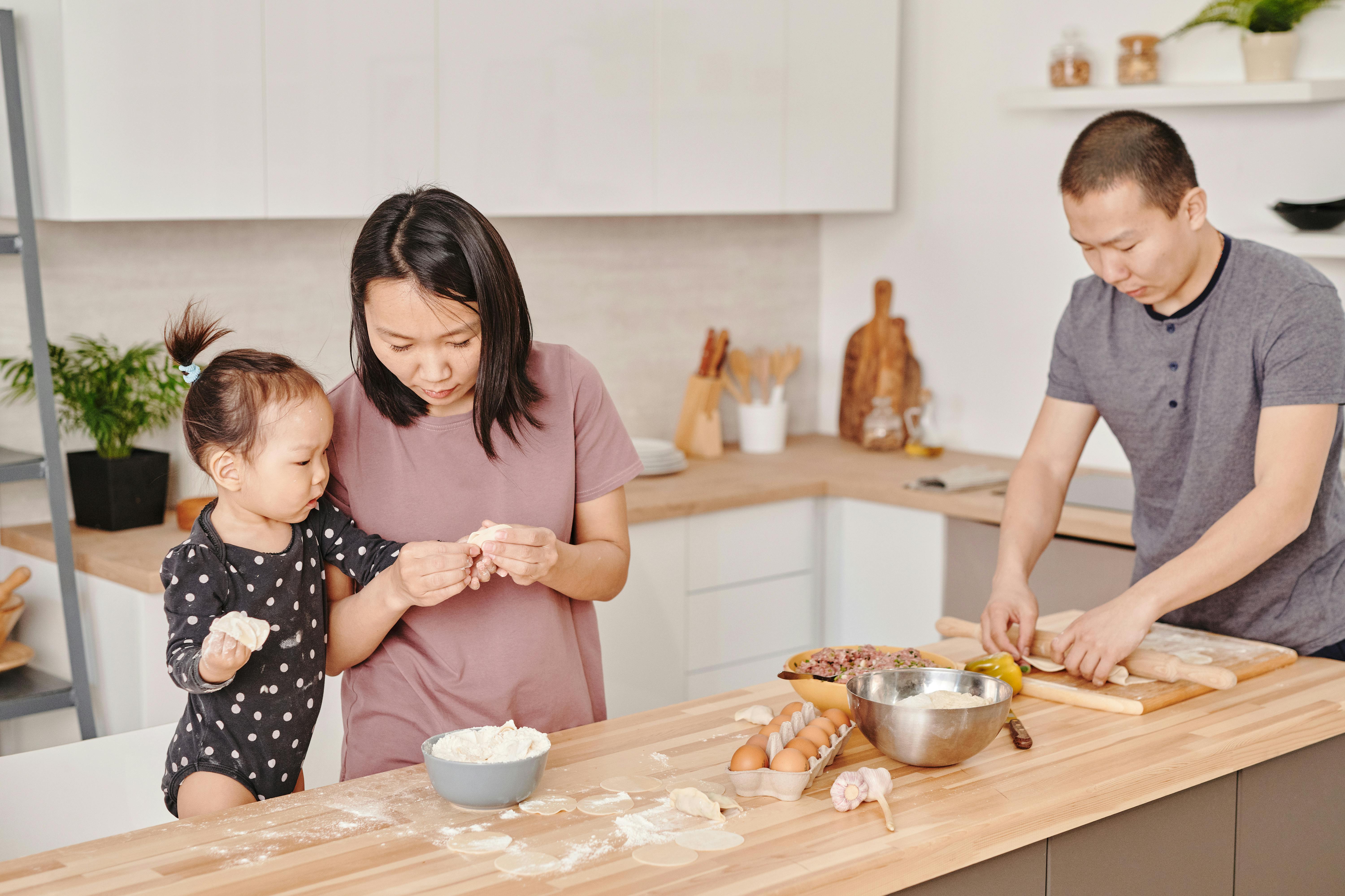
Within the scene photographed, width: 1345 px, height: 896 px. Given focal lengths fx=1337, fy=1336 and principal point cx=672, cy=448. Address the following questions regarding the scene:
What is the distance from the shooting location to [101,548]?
8.65 ft

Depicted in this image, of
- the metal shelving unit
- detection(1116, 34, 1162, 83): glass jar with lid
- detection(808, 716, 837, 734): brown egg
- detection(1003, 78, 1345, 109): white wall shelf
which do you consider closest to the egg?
detection(808, 716, 837, 734): brown egg

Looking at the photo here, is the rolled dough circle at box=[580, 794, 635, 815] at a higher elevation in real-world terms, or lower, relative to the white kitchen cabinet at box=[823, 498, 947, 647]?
higher

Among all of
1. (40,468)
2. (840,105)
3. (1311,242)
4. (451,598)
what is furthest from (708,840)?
(840,105)

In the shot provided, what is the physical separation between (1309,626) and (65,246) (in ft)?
8.13

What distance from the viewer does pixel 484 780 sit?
4.52 feet

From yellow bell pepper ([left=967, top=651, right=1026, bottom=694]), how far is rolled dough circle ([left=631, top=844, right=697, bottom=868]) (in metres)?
0.62

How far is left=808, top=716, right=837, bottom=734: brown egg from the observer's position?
152 cm

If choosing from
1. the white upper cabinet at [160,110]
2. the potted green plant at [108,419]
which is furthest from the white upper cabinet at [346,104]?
the potted green plant at [108,419]

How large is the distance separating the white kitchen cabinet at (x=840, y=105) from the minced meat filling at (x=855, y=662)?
2032mm

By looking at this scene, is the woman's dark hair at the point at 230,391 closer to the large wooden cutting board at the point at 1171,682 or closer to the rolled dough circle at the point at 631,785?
the rolled dough circle at the point at 631,785

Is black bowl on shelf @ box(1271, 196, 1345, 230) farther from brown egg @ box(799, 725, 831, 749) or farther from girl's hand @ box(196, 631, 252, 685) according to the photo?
girl's hand @ box(196, 631, 252, 685)

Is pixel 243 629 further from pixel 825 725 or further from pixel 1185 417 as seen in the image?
pixel 1185 417

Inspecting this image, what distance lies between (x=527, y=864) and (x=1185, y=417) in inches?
48.3

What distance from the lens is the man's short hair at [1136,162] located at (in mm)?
1793
